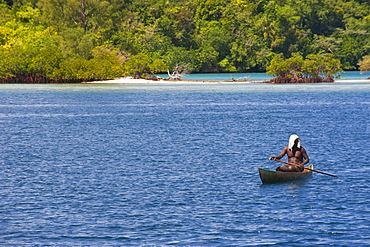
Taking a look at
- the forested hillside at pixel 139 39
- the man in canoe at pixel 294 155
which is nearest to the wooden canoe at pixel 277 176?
the man in canoe at pixel 294 155

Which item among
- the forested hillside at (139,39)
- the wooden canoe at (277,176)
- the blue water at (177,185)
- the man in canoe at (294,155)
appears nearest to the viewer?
the blue water at (177,185)

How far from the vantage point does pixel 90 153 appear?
38.0m

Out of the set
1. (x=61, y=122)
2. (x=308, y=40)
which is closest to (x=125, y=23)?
(x=308, y=40)

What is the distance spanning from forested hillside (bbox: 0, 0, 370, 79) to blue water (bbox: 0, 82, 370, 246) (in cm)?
8531

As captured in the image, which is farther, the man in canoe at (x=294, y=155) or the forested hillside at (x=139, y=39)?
the forested hillside at (x=139, y=39)

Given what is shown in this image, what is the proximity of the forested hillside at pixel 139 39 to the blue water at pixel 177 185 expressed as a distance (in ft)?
280

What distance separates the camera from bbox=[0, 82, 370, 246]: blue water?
65.8ft

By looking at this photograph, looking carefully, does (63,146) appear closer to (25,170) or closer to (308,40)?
(25,170)

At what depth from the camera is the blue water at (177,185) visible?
20.1m

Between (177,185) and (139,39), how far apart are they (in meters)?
156

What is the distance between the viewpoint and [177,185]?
1081 inches

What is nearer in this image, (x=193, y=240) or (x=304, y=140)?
(x=193, y=240)

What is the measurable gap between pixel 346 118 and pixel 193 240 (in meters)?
45.9

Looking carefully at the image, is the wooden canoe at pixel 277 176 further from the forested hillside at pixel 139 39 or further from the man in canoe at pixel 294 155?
the forested hillside at pixel 139 39
